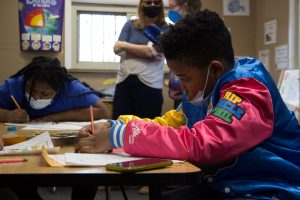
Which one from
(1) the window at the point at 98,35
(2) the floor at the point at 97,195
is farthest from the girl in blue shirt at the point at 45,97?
(1) the window at the point at 98,35

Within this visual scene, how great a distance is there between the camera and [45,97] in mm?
2000

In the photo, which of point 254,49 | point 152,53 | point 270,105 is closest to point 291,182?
point 270,105

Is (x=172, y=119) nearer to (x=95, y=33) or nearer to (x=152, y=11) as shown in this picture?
(x=152, y=11)

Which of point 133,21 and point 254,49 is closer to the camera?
point 133,21

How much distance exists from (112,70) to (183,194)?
281cm

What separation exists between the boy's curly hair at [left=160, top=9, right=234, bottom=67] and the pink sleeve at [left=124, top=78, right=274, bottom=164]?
0.17 metres

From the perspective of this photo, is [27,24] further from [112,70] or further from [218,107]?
[218,107]

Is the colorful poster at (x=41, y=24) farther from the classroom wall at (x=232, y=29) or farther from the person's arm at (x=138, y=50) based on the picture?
the person's arm at (x=138, y=50)

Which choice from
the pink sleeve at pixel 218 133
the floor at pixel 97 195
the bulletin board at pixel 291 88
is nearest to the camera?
the pink sleeve at pixel 218 133

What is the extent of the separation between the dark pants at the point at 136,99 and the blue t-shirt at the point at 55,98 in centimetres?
36

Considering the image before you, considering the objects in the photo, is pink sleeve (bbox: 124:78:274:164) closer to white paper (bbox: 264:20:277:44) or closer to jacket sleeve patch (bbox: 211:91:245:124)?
jacket sleeve patch (bbox: 211:91:245:124)

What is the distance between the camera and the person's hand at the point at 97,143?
0.92 metres

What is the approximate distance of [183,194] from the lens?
1103 millimetres

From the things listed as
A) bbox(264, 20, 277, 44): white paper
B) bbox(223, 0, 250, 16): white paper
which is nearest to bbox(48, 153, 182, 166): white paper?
bbox(264, 20, 277, 44): white paper
